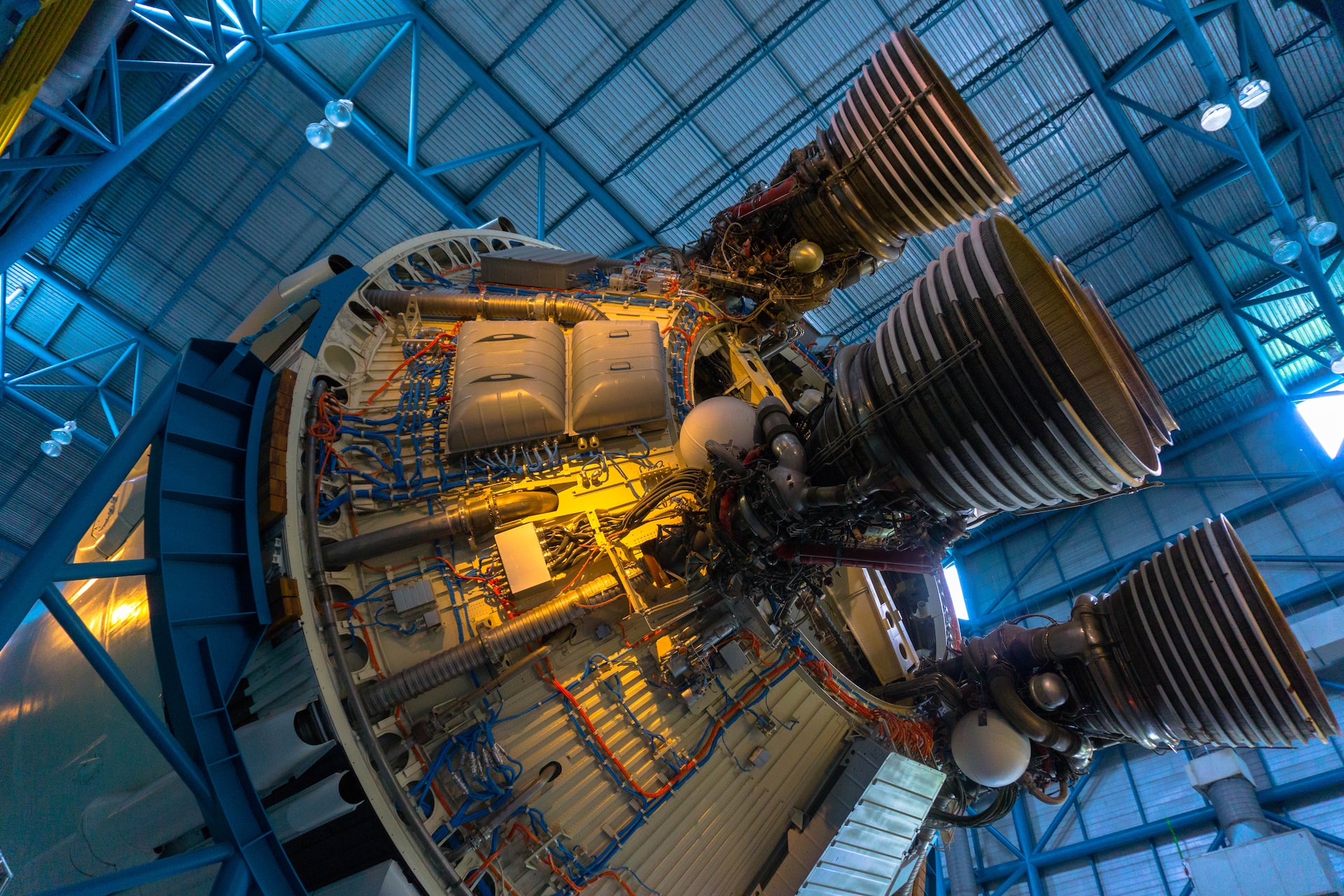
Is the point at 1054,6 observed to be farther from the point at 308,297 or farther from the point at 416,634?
the point at 416,634

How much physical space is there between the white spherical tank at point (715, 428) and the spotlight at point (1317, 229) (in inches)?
500

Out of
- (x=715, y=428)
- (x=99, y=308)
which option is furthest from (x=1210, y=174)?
(x=99, y=308)

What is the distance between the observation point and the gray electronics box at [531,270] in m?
8.31

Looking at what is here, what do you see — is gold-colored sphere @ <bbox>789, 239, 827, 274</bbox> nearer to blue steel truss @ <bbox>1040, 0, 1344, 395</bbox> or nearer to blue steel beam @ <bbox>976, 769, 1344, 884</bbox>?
blue steel truss @ <bbox>1040, 0, 1344, 395</bbox>

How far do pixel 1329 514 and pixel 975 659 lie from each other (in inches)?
513

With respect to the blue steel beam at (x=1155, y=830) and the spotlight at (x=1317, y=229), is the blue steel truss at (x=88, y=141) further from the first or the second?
the blue steel beam at (x=1155, y=830)

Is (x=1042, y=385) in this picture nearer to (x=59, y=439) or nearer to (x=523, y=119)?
(x=523, y=119)

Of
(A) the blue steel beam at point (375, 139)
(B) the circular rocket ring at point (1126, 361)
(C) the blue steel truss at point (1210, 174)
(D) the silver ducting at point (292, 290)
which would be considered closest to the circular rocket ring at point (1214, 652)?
(B) the circular rocket ring at point (1126, 361)

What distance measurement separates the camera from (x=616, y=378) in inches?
252

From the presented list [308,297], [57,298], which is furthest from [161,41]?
[308,297]

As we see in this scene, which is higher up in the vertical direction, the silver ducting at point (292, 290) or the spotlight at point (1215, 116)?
the spotlight at point (1215, 116)

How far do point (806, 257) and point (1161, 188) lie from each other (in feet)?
34.9

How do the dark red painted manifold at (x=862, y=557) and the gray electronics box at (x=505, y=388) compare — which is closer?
the dark red painted manifold at (x=862, y=557)

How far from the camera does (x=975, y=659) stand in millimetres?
6945
